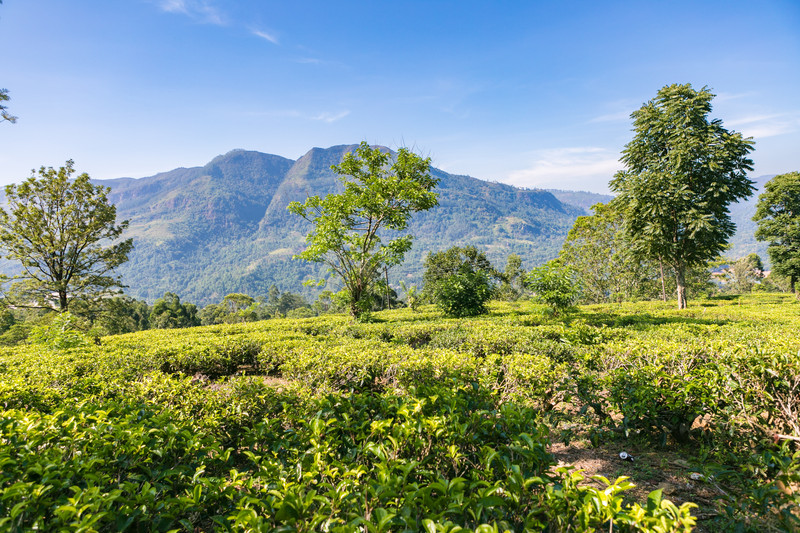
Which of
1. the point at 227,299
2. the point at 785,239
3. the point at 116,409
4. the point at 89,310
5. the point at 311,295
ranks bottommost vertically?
the point at 311,295

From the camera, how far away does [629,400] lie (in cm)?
367

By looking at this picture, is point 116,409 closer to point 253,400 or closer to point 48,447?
point 48,447

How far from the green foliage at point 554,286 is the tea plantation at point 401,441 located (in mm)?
3527

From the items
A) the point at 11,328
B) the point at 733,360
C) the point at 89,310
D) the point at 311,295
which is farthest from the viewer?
the point at 311,295

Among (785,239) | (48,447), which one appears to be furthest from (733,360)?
(785,239)

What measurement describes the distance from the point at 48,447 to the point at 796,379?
595cm

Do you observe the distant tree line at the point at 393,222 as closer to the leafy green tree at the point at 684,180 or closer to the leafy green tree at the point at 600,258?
the leafy green tree at the point at 684,180

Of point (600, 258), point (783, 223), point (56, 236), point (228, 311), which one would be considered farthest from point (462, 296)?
point (228, 311)

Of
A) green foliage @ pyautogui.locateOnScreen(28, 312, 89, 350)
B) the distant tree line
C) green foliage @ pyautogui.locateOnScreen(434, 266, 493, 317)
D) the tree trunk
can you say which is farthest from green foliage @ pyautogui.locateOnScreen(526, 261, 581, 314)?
green foliage @ pyautogui.locateOnScreen(28, 312, 89, 350)

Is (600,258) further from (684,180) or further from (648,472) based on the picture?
(648,472)

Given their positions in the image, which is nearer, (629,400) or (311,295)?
(629,400)

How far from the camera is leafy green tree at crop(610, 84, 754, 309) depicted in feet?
45.3

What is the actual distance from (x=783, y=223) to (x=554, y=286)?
95.1 feet

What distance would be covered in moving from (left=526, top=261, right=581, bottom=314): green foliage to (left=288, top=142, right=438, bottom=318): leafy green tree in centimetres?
482
